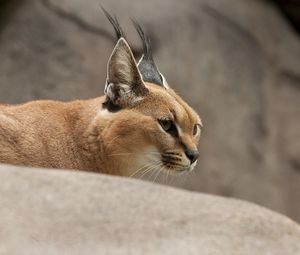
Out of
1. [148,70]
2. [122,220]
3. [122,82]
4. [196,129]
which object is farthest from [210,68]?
[122,220]

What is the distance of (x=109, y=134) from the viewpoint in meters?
4.56

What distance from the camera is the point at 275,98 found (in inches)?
305

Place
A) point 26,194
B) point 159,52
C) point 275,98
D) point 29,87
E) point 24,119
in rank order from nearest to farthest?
point 26,194, point 24,119, point 29,87, point 159,52, point 275,98

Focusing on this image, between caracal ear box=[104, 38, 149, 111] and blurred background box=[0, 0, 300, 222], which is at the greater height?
caracal ear box=[104, 38, 149, 111]

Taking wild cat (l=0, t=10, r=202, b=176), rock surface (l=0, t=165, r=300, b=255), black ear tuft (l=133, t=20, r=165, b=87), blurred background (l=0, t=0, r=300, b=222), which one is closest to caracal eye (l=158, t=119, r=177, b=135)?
wild cat (l=0, t=10, r=202, b=176)

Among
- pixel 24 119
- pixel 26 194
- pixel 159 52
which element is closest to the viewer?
pixel 26 194

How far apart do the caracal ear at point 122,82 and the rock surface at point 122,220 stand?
3.64 ft

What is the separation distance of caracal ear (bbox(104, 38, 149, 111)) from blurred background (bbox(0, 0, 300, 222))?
7.02 feet

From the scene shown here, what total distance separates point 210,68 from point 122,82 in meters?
2.93

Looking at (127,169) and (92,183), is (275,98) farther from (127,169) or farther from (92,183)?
(92,183)

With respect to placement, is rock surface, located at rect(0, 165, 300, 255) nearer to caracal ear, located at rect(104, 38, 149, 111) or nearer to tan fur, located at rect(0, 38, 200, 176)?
tan fur, located at rect(0, 38, 200, 176)

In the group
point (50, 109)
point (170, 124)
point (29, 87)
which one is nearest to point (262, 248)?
point (170, 124)

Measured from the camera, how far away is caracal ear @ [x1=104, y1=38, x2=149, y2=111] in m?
4.50

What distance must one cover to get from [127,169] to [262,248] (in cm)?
135
